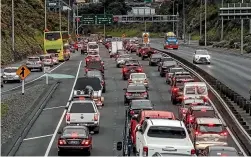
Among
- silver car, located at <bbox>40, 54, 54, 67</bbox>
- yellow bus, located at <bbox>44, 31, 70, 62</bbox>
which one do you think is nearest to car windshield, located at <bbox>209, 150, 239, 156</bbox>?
silver car, located at <bbox>40, 54, 54, 67</bbox>

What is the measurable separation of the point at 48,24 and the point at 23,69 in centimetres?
9287

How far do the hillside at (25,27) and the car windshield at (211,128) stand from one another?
170 ft

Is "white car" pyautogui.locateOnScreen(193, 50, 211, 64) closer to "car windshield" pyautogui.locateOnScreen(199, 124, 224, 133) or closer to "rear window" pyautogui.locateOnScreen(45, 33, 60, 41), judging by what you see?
"rear window" pyautogui.locateOnScreen(45, 33, 60, 41)

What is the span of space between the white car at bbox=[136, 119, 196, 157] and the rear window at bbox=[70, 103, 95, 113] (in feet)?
28.1

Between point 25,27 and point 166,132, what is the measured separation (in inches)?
3594

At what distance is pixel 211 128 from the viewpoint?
25.8m

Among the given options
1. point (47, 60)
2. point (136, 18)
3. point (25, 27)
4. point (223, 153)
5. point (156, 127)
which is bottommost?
point (223, 153)

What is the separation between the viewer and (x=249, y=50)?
99.7m

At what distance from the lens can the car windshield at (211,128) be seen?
84.1ft

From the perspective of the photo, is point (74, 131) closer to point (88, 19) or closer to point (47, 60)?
point (47, 60)

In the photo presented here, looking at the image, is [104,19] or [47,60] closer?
[47,60]

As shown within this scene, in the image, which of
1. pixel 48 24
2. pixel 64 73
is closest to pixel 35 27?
pixel 48 24

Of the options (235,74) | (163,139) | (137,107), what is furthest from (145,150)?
(235,74)

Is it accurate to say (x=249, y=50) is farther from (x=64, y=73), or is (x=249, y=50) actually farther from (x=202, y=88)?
(x=202, y=88)
